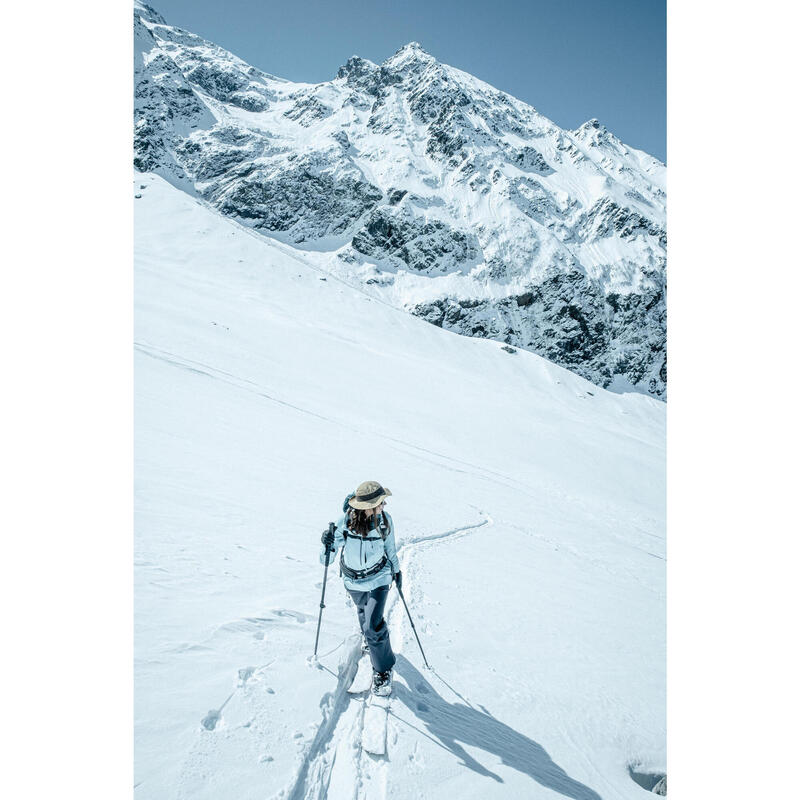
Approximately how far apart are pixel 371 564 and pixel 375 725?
1.13 metres

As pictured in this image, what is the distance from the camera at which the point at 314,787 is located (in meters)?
2.77

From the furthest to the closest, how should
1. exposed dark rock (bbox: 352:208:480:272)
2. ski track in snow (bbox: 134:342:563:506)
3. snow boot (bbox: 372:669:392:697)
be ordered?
exposed dark rock (bbox: 352:208:480:272) < ski track in snow (bbox: 134:342:563:506) < snow boot (bbox: 372:669:392:697)

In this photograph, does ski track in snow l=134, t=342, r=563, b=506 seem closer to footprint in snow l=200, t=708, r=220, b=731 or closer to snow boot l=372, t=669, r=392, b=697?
snow boot l=372, t=669, r=392, b=697

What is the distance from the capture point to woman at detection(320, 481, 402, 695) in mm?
3756

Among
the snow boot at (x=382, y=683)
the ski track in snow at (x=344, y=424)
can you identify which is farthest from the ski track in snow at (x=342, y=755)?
the ski track in snow at (x=344, y=424)

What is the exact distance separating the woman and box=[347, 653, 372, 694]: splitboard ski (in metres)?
0.08

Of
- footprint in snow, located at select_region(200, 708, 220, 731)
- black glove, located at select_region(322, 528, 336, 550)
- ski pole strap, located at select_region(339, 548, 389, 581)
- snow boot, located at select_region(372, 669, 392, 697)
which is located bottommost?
snow boot, located at select_region(372, 669, 392, 697)

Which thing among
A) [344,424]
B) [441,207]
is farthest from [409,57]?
[344,424]

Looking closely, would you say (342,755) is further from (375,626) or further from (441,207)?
(441,207)

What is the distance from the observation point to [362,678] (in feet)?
12.7

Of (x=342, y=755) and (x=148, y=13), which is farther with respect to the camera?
(x=148, y=13)

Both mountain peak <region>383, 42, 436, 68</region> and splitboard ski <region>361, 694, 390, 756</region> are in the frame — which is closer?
splitboard ski <region>361, 694, 390, 756</region>

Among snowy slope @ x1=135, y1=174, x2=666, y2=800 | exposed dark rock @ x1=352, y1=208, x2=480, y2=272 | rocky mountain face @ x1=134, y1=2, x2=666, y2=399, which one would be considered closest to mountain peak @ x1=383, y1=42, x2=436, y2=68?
rocky mountain face @ x1=134, y1=2, x2=666, y2=399
